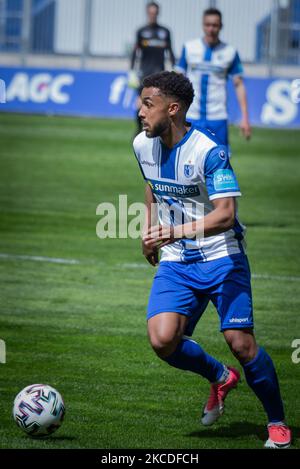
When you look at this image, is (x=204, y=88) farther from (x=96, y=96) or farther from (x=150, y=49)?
(x=96, y=96)

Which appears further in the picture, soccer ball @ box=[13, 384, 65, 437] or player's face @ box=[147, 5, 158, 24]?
player's face @ box=[147, 5, 158, 24]

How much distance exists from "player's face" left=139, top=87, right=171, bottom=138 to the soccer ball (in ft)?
5.59

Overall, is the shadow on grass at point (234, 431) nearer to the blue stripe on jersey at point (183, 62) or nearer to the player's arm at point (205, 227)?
the player's arm at point (205, 227)

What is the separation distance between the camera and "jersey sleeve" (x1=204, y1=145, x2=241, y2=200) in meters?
6.48

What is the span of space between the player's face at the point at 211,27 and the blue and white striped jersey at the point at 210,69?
14 cm

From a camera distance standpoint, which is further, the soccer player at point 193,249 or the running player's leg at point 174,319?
the running player's leg at point 174,319

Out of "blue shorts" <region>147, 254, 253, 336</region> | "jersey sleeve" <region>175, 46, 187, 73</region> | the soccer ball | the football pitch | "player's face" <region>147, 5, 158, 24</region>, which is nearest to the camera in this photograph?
the soccer ball

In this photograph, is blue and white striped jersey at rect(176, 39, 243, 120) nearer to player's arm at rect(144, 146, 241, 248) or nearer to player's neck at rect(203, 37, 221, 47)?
player's neck at rect(203, 37, 221, 47)

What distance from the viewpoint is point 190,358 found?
677 centimetres

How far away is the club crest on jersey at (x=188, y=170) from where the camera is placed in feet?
21.9

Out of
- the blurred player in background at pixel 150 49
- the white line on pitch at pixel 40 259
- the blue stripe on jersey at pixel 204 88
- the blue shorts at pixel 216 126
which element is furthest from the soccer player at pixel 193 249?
the blurred player in background at pixel 150 49

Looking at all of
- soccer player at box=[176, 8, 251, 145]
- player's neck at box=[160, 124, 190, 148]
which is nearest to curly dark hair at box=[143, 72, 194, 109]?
player's neck at box=[160, 124, 190, 148]

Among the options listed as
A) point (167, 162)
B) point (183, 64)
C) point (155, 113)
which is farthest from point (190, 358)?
point (183, 64)

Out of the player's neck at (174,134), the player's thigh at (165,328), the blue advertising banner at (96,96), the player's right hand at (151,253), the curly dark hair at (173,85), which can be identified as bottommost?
the blue advertising banner at (96,96)
